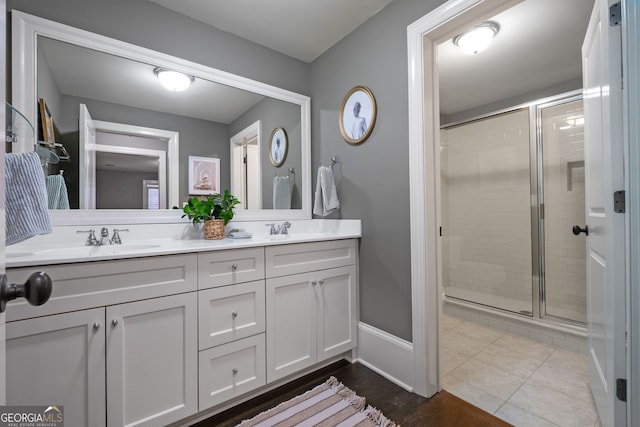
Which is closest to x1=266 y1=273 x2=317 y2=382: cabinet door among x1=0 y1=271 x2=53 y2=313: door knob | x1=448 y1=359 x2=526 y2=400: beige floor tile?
x1=448 y1=359 x2=526 y2=400: beige floor tile

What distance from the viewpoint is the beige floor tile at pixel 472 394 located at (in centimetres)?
153

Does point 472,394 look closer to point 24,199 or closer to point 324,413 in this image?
point 324,413

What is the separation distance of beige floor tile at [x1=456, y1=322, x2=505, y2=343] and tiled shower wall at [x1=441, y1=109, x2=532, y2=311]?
29 centimetres

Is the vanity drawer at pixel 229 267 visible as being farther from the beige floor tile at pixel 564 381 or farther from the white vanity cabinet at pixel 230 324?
the beige floor tile at pixel 564 381

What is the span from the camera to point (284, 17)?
1905 millimetres

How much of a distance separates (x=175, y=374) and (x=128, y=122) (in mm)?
1466

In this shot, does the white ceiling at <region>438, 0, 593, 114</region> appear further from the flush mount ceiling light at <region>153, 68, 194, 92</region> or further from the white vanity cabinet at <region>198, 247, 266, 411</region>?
the white vanity cabinet at <region>198, 247, 266, 411</region>

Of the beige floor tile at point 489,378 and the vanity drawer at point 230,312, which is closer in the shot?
the vanity drawer at point 230,312

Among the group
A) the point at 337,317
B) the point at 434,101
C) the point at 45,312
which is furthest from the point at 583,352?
the point at 45,312

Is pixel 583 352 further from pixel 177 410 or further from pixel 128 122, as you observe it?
pixel 128 122

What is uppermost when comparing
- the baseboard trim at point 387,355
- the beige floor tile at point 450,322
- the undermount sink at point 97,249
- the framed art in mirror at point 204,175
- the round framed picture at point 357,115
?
the round framed picture at point 357,115

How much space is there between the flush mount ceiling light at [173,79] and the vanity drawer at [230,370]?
1650 millimetres

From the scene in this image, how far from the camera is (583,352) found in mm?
2096

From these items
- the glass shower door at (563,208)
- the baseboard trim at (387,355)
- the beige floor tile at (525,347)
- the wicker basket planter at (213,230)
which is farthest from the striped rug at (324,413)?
the glass shower door at (563,208)
